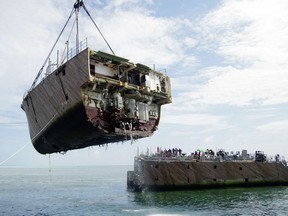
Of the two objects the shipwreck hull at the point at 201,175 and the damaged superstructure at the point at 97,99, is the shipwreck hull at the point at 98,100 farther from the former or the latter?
the shipwreck hull at the point at 201,175

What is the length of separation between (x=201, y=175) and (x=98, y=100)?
88.7 feet

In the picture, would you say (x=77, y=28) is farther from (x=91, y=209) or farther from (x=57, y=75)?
(x=91, y=209)

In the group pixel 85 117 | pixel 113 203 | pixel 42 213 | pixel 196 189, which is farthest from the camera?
pixel 196 189

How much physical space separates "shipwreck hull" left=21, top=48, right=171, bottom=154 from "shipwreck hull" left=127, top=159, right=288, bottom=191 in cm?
1815

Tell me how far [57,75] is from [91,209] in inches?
649

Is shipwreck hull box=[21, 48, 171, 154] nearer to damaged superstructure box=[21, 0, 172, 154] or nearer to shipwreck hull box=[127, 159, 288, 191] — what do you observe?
damaged superstructure box=[21, 0, 172, 154]

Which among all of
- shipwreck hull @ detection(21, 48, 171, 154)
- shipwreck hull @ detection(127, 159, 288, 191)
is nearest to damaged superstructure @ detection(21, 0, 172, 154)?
shipwreck hull @ detection(21, 48, 171, 154)

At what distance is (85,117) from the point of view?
70.1 ft

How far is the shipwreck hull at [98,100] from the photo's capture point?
2123 centimetres

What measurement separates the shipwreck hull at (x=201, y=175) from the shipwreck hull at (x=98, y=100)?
18150mm

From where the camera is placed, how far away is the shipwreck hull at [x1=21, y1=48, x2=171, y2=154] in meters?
21.2

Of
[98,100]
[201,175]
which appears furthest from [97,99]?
[201,175]

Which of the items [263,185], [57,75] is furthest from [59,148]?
[263,185]

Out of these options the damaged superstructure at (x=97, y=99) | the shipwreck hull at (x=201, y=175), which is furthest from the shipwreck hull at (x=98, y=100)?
the shipwreck hull at (x=201, y=175)
